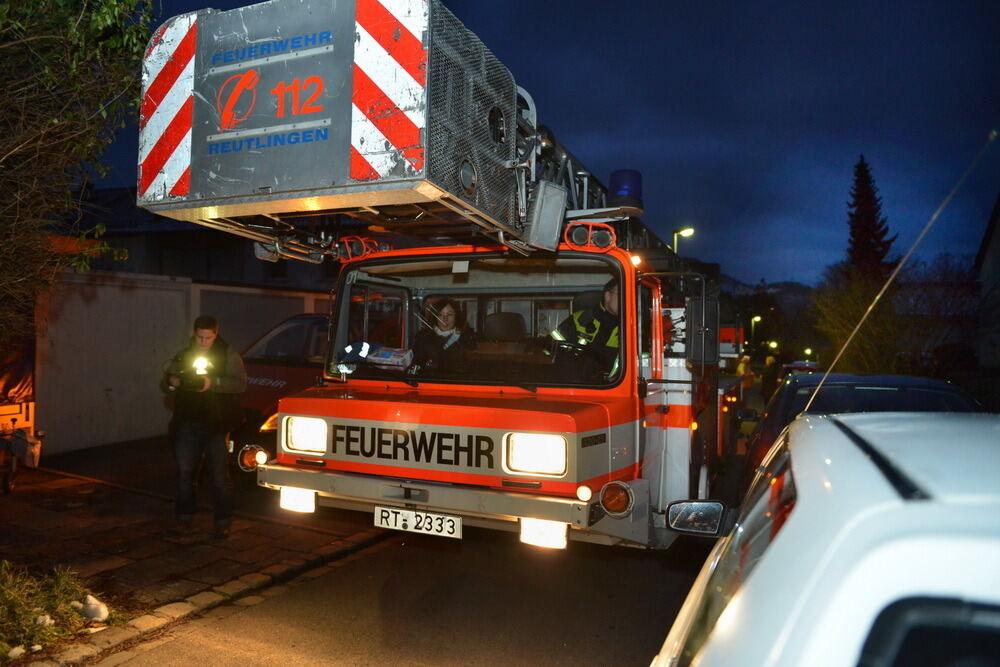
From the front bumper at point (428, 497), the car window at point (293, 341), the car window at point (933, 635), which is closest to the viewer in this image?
the car window at point (933, 635)

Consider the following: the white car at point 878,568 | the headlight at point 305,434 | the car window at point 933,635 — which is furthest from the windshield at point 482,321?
the car window at point 933,635

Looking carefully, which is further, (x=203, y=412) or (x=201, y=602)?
(x=203, y=412)

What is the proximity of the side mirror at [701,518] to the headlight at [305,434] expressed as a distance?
8.91ft

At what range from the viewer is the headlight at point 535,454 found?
13.1 feet

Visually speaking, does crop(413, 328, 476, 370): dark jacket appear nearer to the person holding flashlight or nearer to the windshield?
the windshield

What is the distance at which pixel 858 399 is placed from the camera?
587 cm

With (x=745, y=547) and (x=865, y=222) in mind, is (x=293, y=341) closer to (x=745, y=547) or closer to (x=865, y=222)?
(x=745, y=547)

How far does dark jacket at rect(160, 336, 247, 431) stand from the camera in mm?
5734

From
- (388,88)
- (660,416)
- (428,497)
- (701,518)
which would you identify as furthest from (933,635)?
(660,416)

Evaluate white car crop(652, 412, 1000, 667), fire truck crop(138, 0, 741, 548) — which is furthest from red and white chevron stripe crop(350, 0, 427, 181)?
white car crop(652, 412, 1000, 667)

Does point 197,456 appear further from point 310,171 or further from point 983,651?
point 983,651

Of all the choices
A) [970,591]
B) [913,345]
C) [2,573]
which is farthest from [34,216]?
[913,345]

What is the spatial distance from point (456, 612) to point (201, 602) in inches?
66.2

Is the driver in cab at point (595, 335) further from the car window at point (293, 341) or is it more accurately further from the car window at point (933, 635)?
the car window at point (293, 341)
